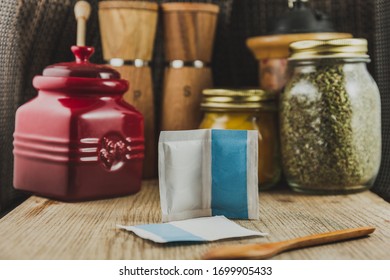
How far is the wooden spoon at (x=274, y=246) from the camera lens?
626 mm

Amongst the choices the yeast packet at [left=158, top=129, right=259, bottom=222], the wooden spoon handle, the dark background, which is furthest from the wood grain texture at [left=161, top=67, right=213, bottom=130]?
the wooden spoon handle

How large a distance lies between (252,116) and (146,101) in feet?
0.76

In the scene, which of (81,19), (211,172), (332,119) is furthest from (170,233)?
(81,19)

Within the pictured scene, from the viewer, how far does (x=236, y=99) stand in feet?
3.25

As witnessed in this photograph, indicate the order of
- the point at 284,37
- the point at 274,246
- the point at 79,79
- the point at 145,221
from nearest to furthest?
the point at 274,246, the point at 145,221, the point at 79,79, the point at 284,37

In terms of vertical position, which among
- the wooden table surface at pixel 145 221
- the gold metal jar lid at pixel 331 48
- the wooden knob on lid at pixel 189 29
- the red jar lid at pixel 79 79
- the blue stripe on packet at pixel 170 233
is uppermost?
the wooden knob on lid at pixel 189 29

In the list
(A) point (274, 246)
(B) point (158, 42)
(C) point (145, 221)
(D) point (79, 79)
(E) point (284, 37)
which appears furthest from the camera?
(B) point (158, 42)

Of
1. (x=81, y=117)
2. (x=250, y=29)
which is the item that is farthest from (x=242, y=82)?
(x=81, y=117)

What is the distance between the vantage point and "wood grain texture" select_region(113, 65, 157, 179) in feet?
3.63

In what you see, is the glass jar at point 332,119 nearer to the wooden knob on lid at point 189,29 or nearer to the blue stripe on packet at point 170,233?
the wooden knob on lid at point 189,29

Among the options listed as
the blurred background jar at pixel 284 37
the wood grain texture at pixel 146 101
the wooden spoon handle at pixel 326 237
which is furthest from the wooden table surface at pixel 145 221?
the blurred background jar at pixel 284 37

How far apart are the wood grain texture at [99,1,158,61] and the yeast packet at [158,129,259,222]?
34 centimetres

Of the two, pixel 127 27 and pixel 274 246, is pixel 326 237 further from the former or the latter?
pixel 127 27

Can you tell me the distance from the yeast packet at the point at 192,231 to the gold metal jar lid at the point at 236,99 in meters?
0.27
